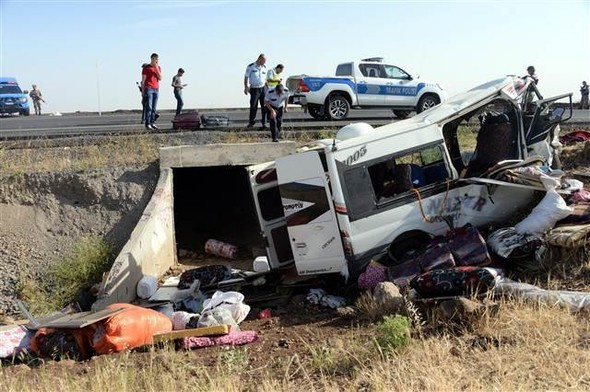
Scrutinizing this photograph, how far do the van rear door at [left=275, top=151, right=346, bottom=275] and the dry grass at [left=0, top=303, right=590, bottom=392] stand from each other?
2708 millimetres

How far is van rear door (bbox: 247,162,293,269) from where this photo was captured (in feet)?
34.9

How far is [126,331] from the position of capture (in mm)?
8133

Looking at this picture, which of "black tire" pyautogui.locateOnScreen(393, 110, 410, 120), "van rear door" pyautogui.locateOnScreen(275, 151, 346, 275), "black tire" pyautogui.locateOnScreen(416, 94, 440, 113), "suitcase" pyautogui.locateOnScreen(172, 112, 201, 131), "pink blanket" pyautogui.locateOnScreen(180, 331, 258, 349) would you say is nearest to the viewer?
"pink blanket" pyautogui.locateOnScreen(180, 331, 258, 349)

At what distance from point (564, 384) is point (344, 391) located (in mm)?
1618

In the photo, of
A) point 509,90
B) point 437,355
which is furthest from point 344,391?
point 509,90

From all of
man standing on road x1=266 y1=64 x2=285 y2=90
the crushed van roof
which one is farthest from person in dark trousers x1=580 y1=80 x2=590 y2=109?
the crushed van roof

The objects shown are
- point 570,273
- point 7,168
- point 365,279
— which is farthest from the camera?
point 7,168

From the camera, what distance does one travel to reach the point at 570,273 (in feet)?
26.8

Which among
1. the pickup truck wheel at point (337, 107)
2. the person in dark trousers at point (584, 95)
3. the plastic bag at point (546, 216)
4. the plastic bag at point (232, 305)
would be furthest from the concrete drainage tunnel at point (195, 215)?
the person in dark trousers at point (584, 95)

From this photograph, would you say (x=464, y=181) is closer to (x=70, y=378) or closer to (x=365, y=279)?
(x=365, y=279)

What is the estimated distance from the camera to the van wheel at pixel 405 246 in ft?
31.6

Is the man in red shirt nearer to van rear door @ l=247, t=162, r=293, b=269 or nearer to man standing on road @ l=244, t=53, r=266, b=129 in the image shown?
man standing on road @ l=244, t=53, r=266, b=129

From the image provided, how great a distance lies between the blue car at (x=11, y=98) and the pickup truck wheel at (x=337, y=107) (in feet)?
65.8

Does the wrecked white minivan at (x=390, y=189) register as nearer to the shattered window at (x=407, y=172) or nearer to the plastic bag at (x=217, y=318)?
the shattered window at (x=407, y=172)
